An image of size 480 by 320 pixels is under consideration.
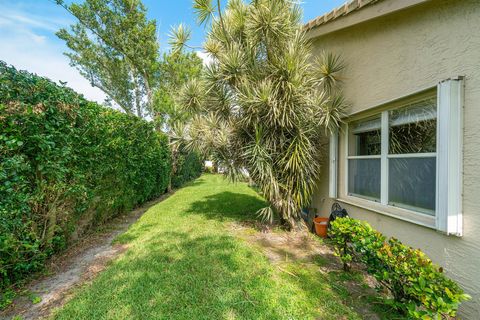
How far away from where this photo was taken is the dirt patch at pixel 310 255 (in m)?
2.98

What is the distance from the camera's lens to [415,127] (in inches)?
138

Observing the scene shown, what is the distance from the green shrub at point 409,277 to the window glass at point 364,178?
147 centimetres

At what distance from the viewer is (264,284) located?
10.2 feet

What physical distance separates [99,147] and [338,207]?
5687mm

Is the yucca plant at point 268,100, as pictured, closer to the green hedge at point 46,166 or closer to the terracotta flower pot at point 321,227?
the terracotta flower pot at point 321,227

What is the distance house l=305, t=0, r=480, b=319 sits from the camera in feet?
8.62

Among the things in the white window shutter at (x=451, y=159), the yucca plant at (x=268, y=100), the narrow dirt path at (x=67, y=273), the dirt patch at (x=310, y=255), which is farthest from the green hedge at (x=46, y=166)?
the white window shutter at (x=451, y=159)

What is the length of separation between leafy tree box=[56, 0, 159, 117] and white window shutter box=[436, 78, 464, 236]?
13.3m

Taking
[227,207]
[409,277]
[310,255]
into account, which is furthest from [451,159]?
[227,207]

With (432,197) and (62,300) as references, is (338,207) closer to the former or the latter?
(432,197)

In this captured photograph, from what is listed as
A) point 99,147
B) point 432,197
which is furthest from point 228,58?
point 432,197

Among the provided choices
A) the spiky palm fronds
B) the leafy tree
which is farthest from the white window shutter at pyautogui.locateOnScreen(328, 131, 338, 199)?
the leafy tree

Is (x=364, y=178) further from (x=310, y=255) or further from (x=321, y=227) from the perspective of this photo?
(x=310, y=255)

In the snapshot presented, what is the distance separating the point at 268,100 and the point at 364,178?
275 cm
